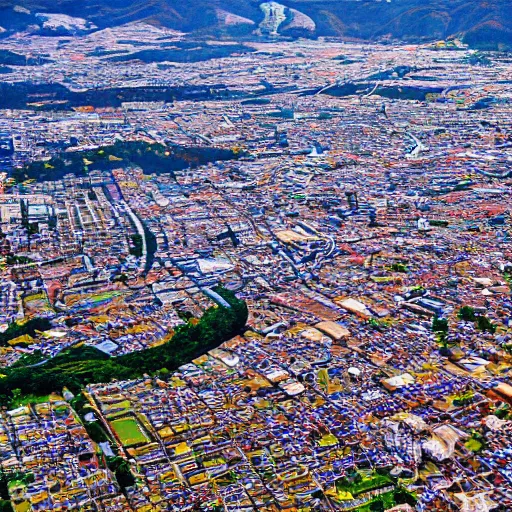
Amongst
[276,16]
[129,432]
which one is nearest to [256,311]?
[129,432]

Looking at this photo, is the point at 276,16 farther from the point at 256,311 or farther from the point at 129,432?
the point at 129,432

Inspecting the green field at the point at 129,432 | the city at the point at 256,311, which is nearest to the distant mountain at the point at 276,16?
the city at the point at 256,311

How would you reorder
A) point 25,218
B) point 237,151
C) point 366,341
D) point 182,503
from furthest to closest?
point 237,151
point 25,218
point 366,341
point 182,503

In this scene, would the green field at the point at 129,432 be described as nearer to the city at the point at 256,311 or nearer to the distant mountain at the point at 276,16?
the city at the point at 256,311

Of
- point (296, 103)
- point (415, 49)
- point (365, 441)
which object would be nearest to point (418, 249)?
point (365, 441)

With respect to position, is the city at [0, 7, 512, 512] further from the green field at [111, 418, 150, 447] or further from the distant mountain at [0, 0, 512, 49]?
the distant mountain at [0, 0, 512, 49]

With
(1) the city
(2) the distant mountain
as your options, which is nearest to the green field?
(1) the city

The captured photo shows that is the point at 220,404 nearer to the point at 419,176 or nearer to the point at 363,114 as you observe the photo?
the point at 419,176
